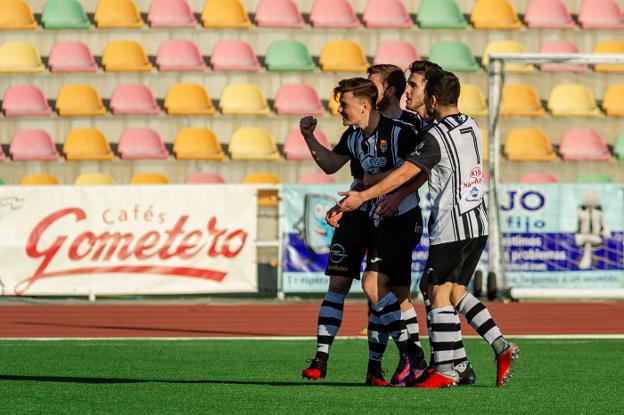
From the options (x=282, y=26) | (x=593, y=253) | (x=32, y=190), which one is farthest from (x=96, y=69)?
(x=593, y=253)

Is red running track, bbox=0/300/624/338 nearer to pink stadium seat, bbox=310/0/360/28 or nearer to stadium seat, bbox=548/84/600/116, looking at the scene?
stadium seat, bbox=548/84/600/116

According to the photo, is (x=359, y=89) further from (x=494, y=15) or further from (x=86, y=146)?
(x=494, y=15)

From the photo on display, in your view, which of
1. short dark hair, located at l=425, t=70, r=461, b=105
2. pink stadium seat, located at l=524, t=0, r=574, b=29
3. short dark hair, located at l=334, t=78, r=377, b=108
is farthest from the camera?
pink stadium seat, located at l=524, t=0, r=574, b=29

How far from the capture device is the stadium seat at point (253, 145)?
2088 cm

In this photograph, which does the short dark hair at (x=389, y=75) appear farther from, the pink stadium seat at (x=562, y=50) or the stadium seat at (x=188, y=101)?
the pink stadium seat at (x=562, y=50)

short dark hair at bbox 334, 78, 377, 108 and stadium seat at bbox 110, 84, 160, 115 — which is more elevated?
stadium seat at bbox 110, 84, 160, 115

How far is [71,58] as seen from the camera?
22.1 m

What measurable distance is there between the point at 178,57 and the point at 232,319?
344 inches

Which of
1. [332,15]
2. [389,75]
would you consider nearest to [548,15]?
[332,15]

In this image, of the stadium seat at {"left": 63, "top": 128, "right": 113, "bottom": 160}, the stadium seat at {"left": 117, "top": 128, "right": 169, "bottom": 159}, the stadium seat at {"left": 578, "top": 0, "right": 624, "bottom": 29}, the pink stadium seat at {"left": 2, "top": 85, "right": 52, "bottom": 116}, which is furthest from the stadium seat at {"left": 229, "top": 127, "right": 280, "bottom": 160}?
the stadium seat at {"left": 578, "top": 0, "right": 624, "bottom": 29}

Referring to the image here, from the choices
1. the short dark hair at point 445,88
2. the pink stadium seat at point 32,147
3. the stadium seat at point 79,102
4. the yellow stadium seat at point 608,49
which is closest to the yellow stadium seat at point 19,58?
the stadium seat at point 79,102

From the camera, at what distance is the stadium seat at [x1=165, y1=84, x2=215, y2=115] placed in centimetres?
2145

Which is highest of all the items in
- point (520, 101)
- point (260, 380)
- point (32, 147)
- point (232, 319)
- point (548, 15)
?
point (548, 15)

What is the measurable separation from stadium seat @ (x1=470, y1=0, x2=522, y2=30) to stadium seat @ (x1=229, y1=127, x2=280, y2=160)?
491 centimetres
